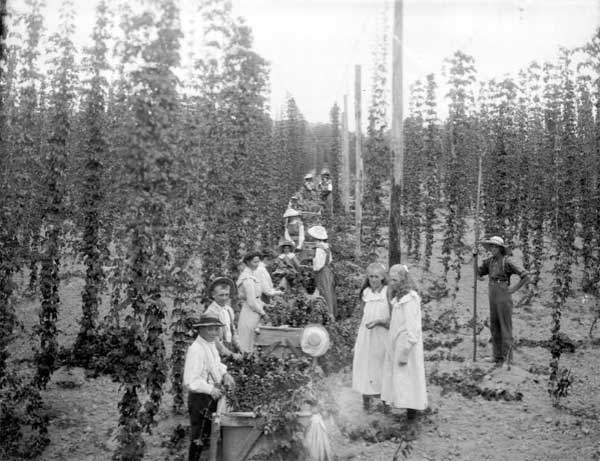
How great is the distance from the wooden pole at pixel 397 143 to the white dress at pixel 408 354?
3.79 metres

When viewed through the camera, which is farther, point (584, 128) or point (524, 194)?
point (584, 128)

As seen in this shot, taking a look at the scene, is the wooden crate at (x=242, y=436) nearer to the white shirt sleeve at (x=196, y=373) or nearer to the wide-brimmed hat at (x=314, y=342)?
the white shirt sleeve at (x=196, y=373)

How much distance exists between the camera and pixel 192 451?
19.7 feet

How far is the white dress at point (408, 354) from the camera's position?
690 cm

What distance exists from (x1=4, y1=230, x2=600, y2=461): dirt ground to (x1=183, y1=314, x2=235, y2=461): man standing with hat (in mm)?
1626

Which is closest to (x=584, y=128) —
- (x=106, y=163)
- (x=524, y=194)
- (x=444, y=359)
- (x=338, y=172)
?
(x=524, y=194)

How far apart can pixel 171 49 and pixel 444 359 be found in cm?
749

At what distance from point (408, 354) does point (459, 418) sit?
1.68 m

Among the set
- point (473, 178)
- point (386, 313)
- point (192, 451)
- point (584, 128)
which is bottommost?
point (192, 451)

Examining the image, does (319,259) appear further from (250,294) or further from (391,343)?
(391,343)

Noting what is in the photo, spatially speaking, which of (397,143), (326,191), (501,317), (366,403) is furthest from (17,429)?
(326,191)

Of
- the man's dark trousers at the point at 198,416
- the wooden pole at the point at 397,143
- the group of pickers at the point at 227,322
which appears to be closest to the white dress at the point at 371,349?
the group of pickers at the point at 227,322

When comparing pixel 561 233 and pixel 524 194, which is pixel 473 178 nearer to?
pixel 524 194

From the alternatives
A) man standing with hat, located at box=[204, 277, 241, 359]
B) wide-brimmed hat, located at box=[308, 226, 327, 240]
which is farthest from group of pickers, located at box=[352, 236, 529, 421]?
wide-brimmed hat, located at box=[308, 226, 327, 240]
